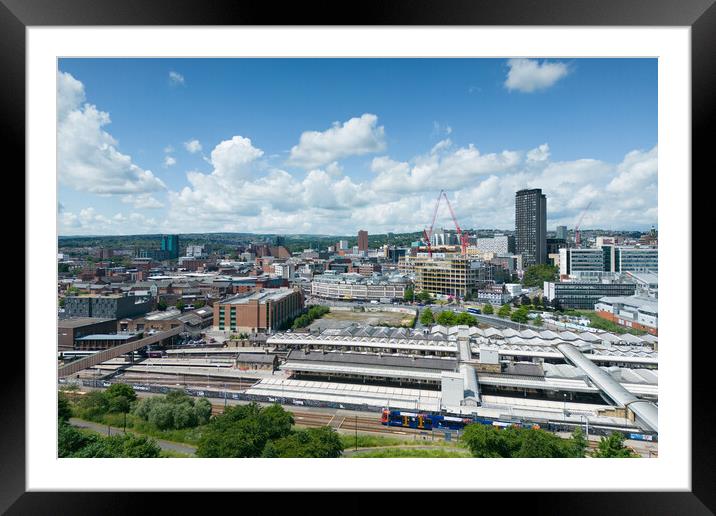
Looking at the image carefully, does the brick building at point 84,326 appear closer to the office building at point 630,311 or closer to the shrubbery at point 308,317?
the shrubbery at point 308,317

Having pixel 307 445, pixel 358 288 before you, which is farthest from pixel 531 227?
pixel 307 445

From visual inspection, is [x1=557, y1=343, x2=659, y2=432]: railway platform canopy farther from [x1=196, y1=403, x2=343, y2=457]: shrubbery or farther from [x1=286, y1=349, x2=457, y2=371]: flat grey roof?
[x1=196, y1=403, x2=343, y2=457]: shrubbery

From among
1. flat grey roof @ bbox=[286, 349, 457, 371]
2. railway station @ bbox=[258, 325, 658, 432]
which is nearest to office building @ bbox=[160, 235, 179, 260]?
railway station @ bbox=[258, 325, 658, 432]

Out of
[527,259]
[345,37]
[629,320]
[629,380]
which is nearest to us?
[345,37]

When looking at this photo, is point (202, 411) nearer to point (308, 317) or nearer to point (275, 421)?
point (275, 421)
